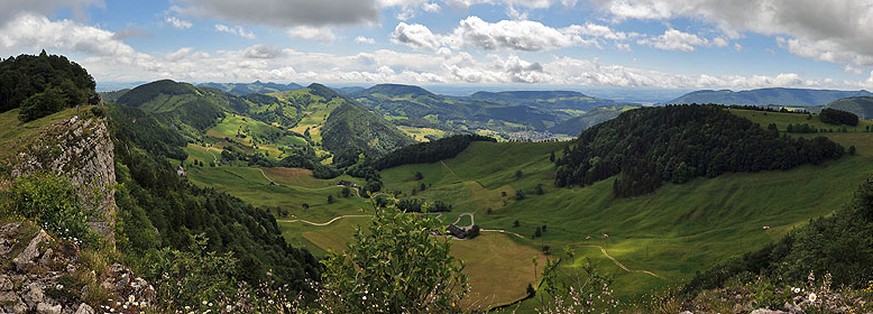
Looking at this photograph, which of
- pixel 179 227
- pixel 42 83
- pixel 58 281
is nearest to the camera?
pixel 58 281

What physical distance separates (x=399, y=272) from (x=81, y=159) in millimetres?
32911

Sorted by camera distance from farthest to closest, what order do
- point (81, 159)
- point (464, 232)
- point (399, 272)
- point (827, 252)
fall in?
point (464, 232) → point (827, 252) → point (81, 159) → point (399, 272)

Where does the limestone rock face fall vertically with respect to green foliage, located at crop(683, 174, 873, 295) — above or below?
above

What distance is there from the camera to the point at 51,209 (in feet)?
56.0

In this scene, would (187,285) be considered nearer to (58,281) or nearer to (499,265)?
(58,281)

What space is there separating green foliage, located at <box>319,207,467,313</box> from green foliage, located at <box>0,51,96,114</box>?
54273mm

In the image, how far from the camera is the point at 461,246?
157375 mm

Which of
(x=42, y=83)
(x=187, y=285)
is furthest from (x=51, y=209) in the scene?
(x=42, y=83)

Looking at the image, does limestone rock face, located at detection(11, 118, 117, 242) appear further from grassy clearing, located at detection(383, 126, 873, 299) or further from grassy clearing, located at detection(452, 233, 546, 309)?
grassy clearing, located at detection(383, 126, 873, 299)

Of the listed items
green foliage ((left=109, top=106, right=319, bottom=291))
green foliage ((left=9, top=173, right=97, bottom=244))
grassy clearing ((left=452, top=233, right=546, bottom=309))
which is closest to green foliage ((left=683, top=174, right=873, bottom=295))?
green foliage ((left=9, top=173, right=97, bottom=244))

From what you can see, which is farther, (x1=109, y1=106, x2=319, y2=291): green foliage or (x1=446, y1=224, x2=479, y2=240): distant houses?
(x1=446, y1=224, x2=479, y2=240): distant houses

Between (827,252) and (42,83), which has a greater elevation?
(42,83)

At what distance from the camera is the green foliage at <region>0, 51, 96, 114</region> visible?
49828 mm

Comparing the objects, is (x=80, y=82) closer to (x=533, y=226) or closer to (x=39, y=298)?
(x=39, y=298)
